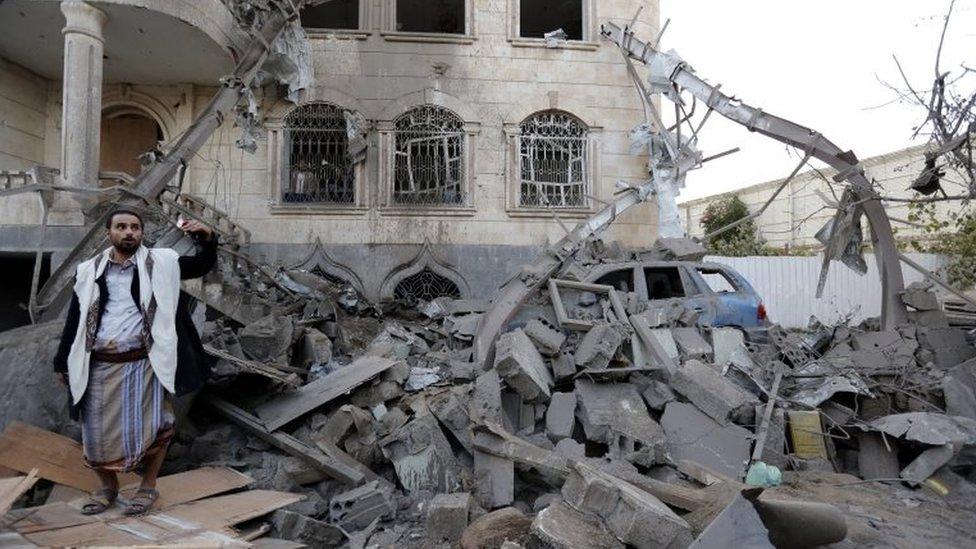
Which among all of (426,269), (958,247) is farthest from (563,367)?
(958,247)

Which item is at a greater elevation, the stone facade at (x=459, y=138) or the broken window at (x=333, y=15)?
the broken window at (x=333, y=15)

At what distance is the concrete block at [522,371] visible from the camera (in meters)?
5.00

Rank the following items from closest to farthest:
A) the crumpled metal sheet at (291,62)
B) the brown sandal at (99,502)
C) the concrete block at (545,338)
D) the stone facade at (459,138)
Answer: the brown sandal at (99,502), the concrete block at (545,338), the crumpled metal sheet at (291,62), the stone facade at (459,138)

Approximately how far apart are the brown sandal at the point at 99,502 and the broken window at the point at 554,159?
31.2 ft

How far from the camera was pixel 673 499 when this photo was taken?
3.66 m

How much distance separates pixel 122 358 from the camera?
3359mm

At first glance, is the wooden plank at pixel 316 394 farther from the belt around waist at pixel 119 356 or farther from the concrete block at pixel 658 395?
the concrete block at pixel 658 395

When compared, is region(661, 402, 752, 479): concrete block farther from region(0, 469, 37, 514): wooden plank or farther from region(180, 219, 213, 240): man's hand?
region(0, 469, 37, 514): wooden plank

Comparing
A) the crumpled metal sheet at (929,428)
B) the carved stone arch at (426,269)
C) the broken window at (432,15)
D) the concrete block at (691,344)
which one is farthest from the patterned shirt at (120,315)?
the broken window at (432,15)

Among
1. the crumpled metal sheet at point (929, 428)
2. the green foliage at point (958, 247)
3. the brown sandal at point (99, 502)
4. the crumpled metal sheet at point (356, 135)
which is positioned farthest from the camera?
the green foliage at point (958, 247)

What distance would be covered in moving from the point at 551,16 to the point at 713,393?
11558 millimetres

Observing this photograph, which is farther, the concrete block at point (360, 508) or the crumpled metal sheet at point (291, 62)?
the crumpled metal sheet at point (291, 62)

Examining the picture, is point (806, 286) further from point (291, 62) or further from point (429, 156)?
point (291, 62)

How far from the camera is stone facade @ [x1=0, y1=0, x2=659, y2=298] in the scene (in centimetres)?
1130
